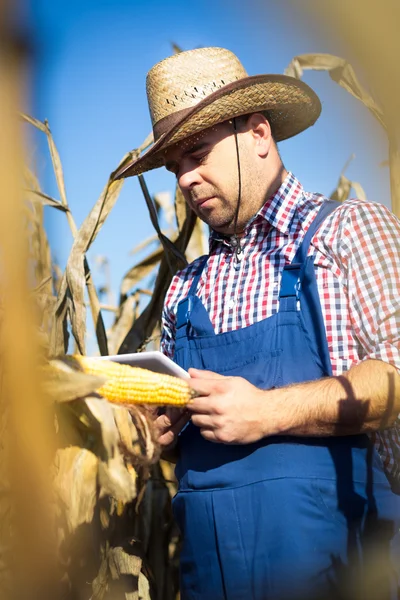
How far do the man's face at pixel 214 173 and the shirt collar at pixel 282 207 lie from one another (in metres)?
0.09

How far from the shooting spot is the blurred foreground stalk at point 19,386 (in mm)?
371

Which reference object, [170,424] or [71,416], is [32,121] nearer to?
[71,416]

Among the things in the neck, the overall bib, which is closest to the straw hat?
the neck

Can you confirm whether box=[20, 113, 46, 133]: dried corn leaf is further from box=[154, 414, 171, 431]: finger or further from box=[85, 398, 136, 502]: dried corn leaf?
box=[154, 414, 171, 431]: finger

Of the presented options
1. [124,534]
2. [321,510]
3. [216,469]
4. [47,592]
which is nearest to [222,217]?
[216,469]

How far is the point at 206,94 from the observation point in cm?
205

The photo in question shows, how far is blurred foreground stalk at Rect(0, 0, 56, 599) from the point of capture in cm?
37

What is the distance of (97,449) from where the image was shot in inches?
50.4

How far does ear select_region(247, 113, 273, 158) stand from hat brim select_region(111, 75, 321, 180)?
0.10 ft

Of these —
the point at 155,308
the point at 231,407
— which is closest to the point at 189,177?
the point at 231,407

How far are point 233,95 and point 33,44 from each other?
5.77ft

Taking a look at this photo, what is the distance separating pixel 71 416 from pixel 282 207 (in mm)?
991

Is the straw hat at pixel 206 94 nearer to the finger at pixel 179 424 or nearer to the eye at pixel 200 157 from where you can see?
the eye at pixel 200 157

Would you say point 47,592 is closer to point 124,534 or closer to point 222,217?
point 222,217
